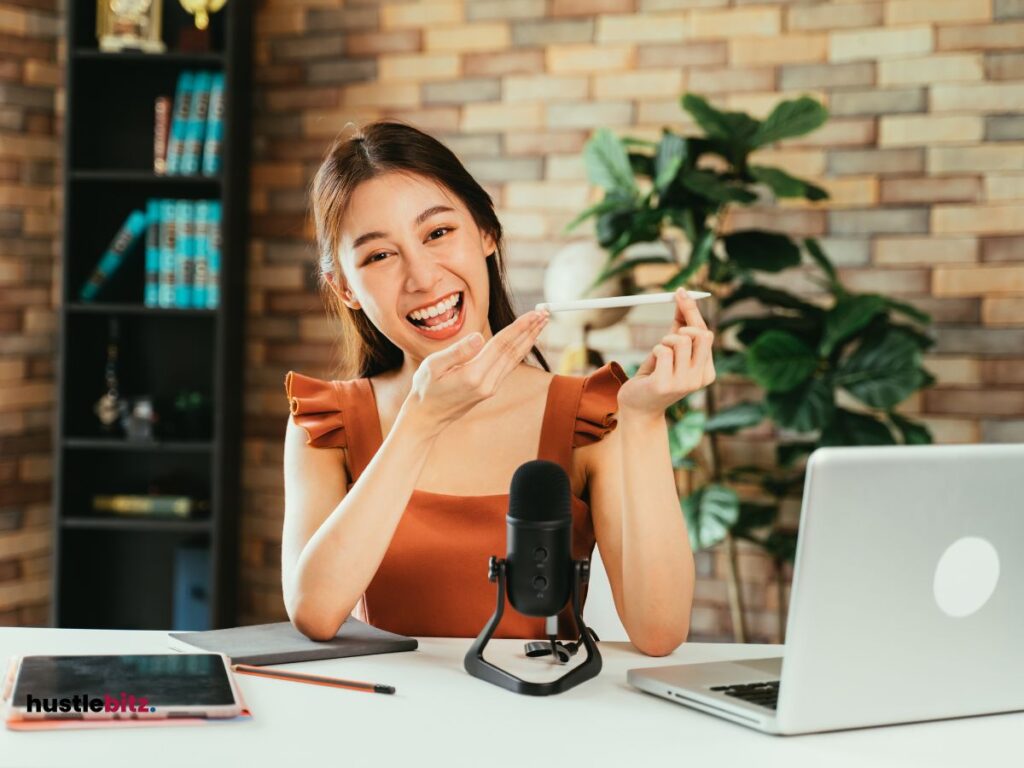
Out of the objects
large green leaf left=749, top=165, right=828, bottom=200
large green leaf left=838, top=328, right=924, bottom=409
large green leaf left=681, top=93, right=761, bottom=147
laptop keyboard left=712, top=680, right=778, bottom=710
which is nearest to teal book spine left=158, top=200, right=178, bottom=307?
large green leaf left=681, top=93, right=761, bottom=147

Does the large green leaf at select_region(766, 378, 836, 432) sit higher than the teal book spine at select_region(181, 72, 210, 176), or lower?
lower

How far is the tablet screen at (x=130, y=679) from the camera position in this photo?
1.14 meters

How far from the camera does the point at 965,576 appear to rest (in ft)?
3.66

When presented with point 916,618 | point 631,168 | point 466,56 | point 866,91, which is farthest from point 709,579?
point 916,618

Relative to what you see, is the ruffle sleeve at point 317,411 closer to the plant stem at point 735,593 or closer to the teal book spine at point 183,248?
the plant stem at point 735,593

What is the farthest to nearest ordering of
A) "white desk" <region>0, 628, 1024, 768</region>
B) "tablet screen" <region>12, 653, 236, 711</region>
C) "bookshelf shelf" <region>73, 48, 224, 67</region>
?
"bookshelf shelf" <region>73, 48, 224, 67</region> < "tablet screen" <region>12, 653, 236, 711</region> < "white desk" <region>0, 628, 1024, 768</region>

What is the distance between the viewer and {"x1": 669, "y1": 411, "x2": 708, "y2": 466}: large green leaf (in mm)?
2828

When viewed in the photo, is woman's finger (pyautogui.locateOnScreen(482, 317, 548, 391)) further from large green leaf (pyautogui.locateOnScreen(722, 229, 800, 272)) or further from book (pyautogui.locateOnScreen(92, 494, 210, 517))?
book (pyautogui.locateOnScreen(92, 494, 210, 517))

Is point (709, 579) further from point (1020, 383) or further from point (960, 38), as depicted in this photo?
point (960, 38)

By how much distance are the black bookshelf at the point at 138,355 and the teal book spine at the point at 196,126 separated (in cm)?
6

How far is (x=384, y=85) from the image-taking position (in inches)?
144

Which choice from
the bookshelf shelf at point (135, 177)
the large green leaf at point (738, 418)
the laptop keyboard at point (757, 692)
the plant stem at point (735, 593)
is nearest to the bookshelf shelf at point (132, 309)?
the bookshelf shelf at point (135, 177)

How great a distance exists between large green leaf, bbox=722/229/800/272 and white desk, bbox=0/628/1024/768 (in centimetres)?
173

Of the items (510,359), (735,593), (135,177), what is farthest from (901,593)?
(135,177)
